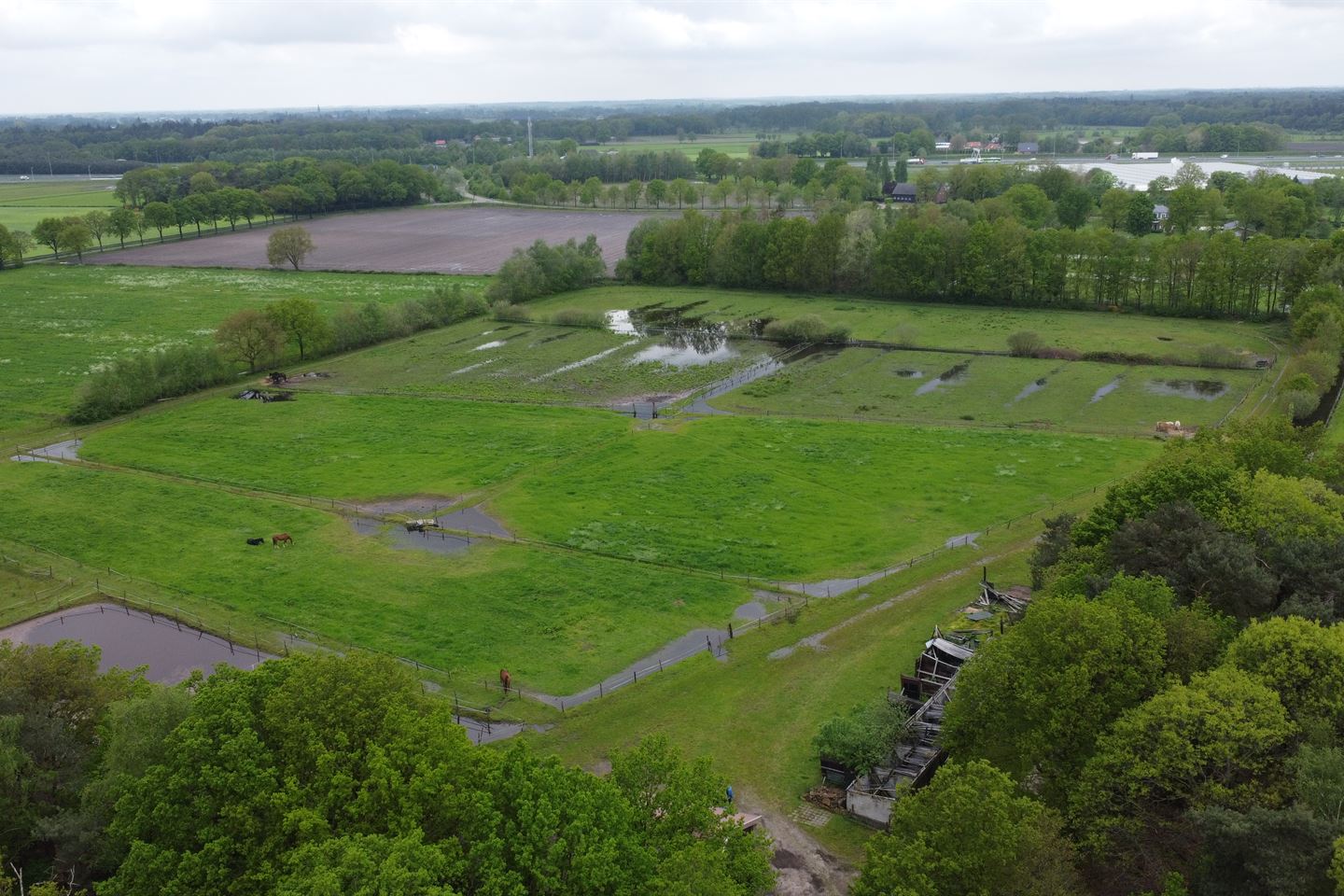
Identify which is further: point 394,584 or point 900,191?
point 900,191

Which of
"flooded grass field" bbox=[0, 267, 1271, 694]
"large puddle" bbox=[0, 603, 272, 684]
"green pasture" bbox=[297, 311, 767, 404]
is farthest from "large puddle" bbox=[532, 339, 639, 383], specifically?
"large puddle" bbox=[0, 603, 272, 684]

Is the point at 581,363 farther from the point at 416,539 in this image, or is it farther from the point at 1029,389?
the point at 416,539

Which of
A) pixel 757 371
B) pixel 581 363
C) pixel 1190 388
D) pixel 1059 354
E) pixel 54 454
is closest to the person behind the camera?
pixel 54 454

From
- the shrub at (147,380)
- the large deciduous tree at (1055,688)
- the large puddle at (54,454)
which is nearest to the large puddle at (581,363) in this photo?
the shrub at (147,380)

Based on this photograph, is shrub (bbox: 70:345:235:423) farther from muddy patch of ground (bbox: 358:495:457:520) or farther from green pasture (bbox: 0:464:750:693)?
muddy patch of ground (bbox: 358:495:457:520)

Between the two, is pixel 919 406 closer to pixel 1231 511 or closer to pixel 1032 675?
pixel 1231 511

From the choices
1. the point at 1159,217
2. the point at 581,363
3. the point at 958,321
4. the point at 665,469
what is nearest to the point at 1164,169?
the point at 1159,217

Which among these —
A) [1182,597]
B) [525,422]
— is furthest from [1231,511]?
[525,422]
